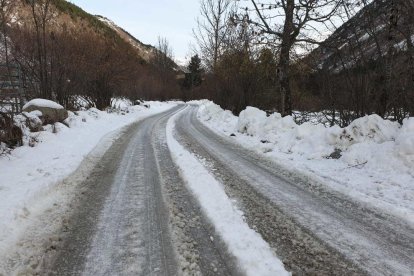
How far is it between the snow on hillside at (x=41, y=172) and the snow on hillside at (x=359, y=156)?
14.3ft

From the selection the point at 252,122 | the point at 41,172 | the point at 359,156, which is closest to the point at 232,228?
the point at 41,172

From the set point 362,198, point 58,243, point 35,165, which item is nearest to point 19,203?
point 58,243

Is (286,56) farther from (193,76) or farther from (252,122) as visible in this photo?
(193,76)

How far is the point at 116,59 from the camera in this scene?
2242 centimetres

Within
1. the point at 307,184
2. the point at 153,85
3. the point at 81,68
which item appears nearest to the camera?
the point at 307,184

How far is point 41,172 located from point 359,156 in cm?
627

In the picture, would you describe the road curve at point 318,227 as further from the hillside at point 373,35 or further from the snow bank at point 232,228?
the hillside at point 373,35

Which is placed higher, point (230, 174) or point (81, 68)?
point (81, 68)

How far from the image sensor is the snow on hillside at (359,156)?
18.7ft

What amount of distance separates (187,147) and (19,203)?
5659mm

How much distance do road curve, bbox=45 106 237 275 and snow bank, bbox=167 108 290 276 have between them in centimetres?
12

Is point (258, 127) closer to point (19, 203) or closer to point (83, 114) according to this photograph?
point (83, 114)

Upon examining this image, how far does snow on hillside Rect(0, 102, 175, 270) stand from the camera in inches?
174

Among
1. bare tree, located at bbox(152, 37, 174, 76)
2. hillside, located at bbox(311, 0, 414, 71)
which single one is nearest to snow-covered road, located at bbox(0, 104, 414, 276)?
hillside, located at bbox(311, 0, 414, 71)
